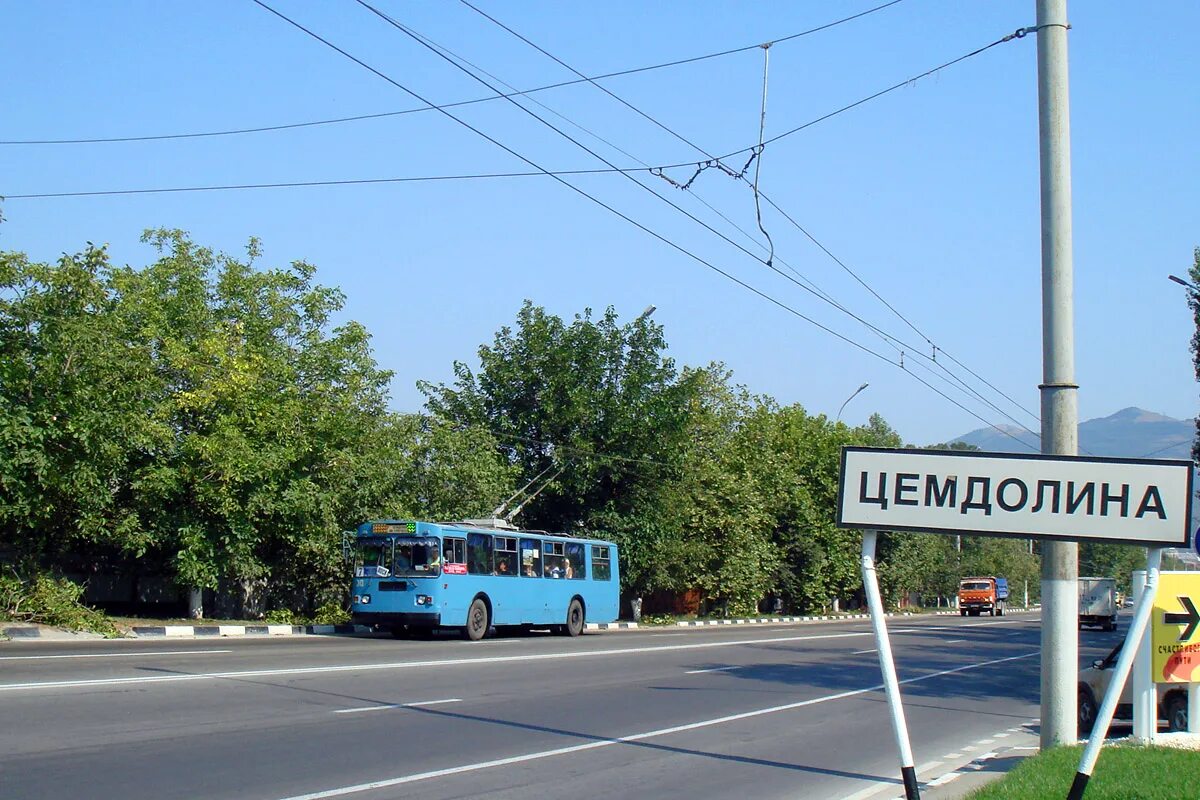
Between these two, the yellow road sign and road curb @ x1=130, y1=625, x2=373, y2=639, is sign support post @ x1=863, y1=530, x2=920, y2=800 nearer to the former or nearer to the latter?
the yellow road sign

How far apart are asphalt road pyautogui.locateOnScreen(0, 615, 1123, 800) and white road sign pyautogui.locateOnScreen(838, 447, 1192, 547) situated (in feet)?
9.90

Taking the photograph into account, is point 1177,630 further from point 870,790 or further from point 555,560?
point 555,560

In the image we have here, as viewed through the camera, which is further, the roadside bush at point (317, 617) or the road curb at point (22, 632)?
the roadside bush at point (317, 617)

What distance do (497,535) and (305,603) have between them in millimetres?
7350

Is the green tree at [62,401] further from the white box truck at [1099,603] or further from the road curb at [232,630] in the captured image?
the white box truck at [1099,603]

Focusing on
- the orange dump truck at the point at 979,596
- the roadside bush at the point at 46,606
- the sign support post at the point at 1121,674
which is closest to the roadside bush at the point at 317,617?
the roadside bush at the point at 46,606

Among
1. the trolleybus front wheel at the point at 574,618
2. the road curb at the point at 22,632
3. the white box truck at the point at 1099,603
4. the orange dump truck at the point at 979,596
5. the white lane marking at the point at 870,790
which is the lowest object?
the orange dump truck at the point at 979,596

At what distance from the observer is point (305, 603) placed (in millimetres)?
32219

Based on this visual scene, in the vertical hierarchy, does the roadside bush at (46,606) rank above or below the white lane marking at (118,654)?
above

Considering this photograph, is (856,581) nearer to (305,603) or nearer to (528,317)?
(528,317)

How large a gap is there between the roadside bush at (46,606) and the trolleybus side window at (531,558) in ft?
33.1

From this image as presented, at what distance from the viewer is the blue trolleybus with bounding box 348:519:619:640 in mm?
25828

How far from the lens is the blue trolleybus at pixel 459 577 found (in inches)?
1017

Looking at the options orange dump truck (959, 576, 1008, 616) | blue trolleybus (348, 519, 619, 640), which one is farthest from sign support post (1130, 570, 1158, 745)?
orange dump truck (959, 576, 1008, 616)
